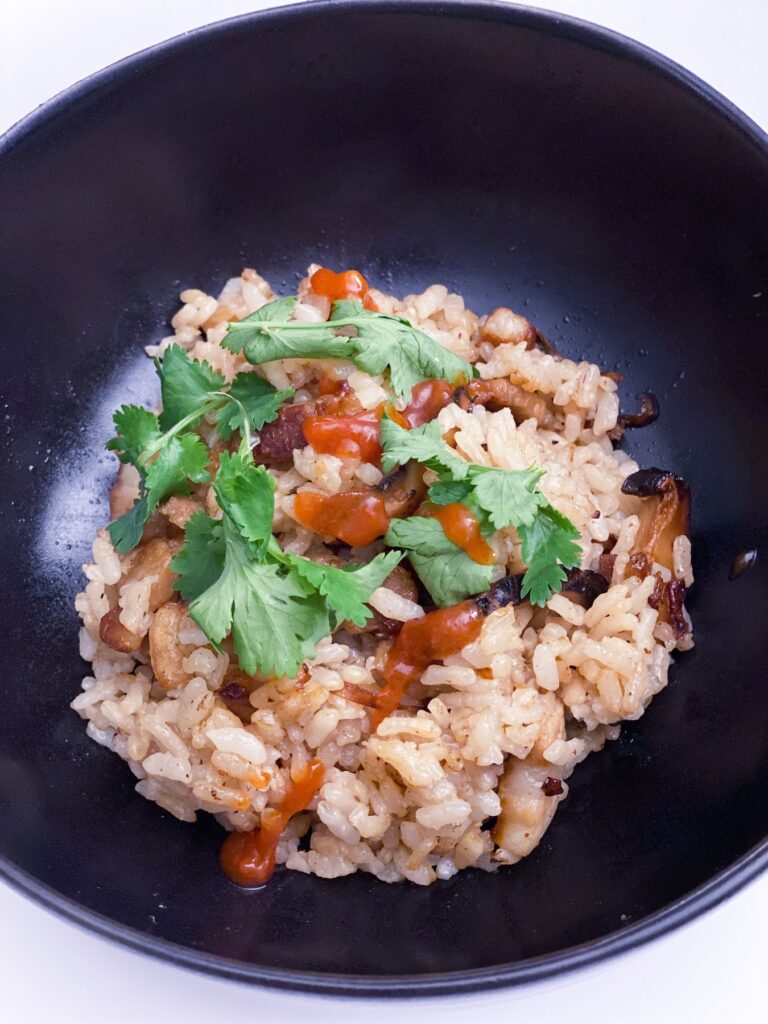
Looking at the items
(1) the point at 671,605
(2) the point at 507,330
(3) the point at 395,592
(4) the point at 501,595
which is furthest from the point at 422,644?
(2) the point at 507,330

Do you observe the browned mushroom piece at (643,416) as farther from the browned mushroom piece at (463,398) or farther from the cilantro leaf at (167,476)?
the cilantro leaf at (167,476)

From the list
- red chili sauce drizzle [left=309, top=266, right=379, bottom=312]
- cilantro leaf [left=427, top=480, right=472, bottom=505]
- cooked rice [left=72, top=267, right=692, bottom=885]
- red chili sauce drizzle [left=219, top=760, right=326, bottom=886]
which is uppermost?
red chili sauce drizzle [left=309, top=266, right=379, bottom=312]

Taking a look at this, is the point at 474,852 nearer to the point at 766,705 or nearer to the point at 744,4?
the point at 766,705

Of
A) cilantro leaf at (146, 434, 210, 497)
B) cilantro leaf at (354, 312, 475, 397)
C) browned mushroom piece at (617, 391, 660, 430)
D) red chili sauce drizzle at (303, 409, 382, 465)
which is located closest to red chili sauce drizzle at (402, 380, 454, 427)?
cilantro leaf at (354, 312, 475, 397)

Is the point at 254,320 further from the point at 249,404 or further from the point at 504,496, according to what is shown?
the point at 504,496

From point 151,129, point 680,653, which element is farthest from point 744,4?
point 680,653

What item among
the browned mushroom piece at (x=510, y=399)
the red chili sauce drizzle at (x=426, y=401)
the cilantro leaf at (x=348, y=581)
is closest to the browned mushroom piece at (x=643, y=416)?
the browned mushroom piece at (x=510, y=399)

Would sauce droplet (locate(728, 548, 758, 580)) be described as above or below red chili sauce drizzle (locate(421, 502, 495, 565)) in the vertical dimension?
below

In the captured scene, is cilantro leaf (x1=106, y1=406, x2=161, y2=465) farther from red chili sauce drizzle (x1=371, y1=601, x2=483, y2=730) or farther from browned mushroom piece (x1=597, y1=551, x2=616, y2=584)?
browned mushroom piece (x1=597, y1=551, x2=616, y2=584)
